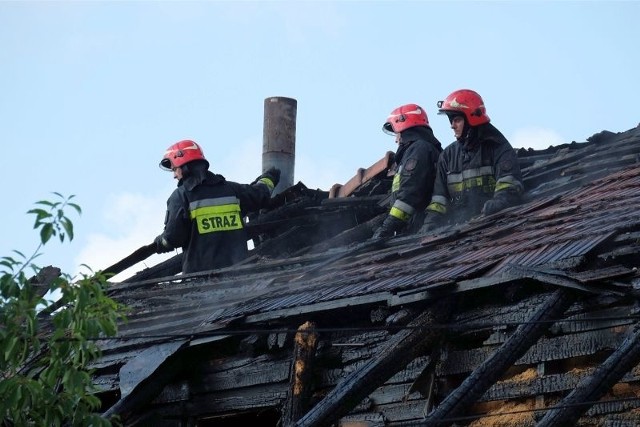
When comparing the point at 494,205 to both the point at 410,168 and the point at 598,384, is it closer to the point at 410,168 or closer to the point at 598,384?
the point at 410,168

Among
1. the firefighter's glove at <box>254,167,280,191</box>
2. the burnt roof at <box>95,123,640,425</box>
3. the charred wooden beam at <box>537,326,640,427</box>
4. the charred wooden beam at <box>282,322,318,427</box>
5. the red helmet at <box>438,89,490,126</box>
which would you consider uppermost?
the firefighter's glove at <box>254,167,280,191</box>

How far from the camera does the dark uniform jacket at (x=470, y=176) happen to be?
12.8 meters

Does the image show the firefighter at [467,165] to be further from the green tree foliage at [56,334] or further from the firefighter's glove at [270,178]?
the green tree foliage at [56,334]

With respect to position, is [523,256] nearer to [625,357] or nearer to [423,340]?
[423,340]

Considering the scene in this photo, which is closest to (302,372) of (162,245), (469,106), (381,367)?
(381,367)

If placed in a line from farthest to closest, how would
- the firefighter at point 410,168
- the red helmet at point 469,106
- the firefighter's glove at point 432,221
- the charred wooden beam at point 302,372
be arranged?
the firefighter at point 410,168
the red helmet at point 469,106
the firefighter's glove at point 432,221
the charred wooden beam at point 302,372

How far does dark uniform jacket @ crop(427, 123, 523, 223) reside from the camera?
41.9 ft

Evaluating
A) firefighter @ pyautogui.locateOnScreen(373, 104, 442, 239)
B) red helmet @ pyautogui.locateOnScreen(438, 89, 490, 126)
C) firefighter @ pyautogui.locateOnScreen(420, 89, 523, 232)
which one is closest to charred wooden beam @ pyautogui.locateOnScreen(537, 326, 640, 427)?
firefighter @ pyautogui.locateOnScreen(420, 89, 523, 232)

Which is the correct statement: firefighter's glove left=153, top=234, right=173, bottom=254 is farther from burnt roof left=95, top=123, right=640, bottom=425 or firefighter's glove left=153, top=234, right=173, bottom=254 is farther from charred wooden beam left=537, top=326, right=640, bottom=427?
charred wooden beam left=537, top=326, right=640, bottom=427

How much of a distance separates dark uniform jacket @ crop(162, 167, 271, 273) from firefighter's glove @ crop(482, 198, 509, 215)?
297 cm

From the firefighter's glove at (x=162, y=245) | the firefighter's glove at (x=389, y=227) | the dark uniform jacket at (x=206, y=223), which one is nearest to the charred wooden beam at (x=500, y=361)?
the firefighter's glove at (x=389, y=227)

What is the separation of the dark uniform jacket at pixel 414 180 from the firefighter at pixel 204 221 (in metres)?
1.65

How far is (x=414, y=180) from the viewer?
13.2 meters

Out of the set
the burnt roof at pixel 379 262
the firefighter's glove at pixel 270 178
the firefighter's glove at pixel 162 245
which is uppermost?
the firefighter's glove at pixel 270 178
